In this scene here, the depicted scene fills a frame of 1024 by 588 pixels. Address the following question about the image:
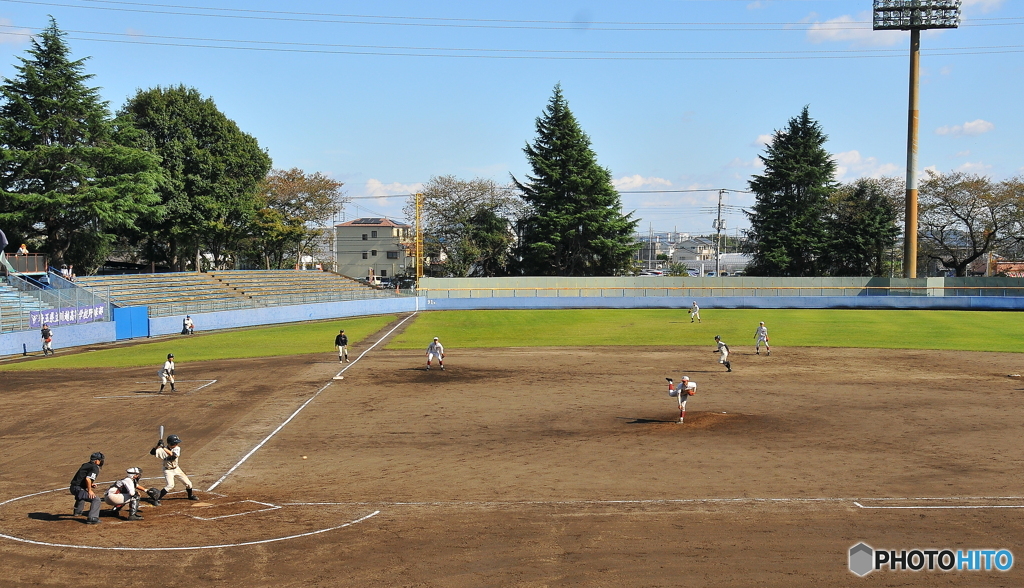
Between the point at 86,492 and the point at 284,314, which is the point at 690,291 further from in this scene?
the point at 86,492

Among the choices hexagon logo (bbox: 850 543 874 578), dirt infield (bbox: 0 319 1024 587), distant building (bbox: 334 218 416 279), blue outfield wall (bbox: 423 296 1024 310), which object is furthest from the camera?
distant building (bbox: 334 218 416 279)

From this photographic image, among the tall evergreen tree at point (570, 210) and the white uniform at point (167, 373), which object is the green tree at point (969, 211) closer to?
the tall evergreen tree at point (570, 210)

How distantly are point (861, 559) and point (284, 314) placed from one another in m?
57.7

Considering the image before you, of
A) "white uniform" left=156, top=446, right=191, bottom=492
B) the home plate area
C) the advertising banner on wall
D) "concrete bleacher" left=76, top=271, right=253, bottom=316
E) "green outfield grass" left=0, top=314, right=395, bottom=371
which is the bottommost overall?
the home plate area

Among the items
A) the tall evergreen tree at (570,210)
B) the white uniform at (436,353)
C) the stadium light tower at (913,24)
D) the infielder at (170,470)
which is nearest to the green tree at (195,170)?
the tall evergreen tree at (570,210)

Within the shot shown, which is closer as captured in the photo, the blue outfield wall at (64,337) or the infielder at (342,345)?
the infielder at (342,345)

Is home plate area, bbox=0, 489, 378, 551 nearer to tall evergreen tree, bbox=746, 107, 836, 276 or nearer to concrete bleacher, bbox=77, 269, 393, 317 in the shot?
concrete bleacher, bbox=77, 269, 393, 317

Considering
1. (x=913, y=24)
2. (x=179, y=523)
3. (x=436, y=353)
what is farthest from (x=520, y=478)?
(x=913, y=24)

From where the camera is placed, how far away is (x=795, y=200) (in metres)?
98.8

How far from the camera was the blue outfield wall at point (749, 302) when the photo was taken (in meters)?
72.7


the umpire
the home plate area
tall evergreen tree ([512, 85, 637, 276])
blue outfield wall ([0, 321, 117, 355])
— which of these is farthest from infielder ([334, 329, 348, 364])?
tall evergreen tree ([512, 85, 637, 276])

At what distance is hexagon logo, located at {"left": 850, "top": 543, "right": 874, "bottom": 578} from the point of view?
12.3 meters

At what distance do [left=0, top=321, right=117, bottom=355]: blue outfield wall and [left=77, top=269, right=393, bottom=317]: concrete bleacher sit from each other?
4433 mm

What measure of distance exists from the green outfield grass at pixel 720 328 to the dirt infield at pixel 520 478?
15.0 metres
